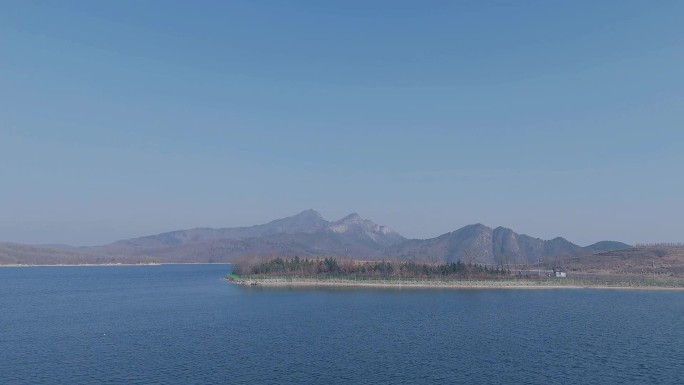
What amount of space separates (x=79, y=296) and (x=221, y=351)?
2551 inches

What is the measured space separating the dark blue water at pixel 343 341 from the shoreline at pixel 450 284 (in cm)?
2616

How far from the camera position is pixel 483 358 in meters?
45.5

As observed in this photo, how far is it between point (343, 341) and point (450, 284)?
2795 inches

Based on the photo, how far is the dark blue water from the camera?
40312 mm

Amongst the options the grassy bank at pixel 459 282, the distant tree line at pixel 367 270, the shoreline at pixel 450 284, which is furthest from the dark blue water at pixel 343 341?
the distant tree line at pixel 367 270

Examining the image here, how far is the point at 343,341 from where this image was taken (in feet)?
171

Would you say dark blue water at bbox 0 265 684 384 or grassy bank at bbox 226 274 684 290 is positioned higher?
grassy bank at bbox 226 274 684 290

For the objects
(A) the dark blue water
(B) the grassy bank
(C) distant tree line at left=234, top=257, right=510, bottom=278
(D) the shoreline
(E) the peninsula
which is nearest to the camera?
(A) the dark blue water

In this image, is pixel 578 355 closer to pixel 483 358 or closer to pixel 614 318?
pixel 483 358

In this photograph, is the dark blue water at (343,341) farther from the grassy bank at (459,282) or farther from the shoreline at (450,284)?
the grassy bank at (459,282)

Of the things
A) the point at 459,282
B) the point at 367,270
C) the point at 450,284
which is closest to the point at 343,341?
the point at 450,284

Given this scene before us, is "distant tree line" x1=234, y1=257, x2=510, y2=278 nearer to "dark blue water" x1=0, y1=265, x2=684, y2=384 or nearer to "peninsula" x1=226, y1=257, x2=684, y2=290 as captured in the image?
"peninsula" x1=226, y1=257, x2=684, y2=290

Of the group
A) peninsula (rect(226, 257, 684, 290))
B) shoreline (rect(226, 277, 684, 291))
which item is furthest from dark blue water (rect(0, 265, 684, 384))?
peninsula (rect(226, 257, 684, 290))

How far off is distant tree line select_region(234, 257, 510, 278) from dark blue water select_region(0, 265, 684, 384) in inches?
1528
